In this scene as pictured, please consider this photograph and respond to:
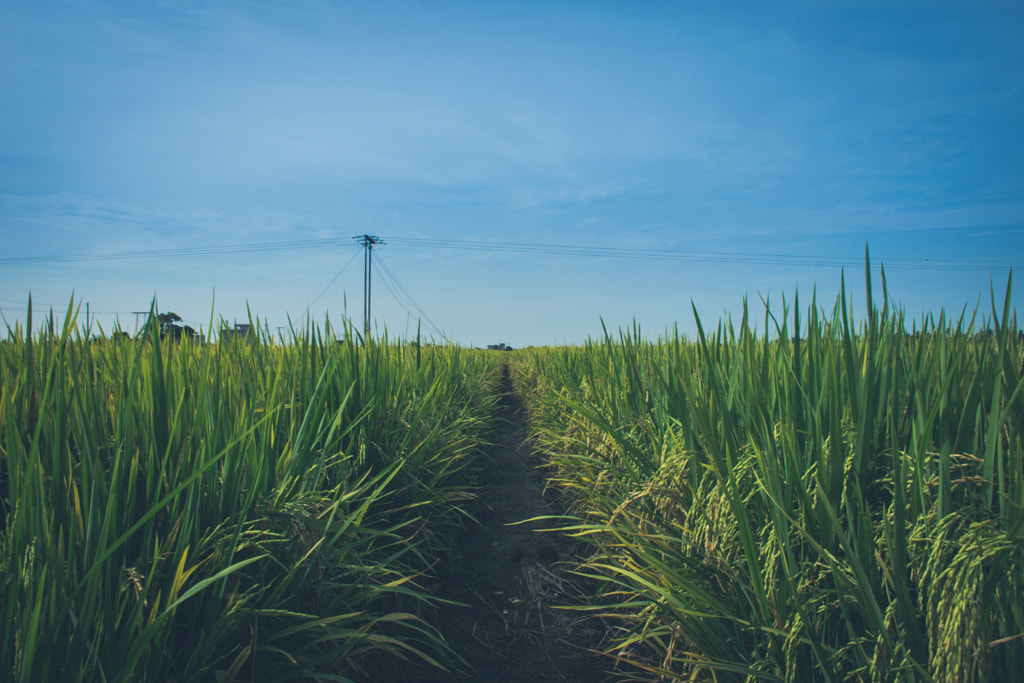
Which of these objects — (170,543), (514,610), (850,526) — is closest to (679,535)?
(850,526)

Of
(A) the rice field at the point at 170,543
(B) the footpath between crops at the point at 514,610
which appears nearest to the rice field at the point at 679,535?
(A) the rice field at the point at 170,543

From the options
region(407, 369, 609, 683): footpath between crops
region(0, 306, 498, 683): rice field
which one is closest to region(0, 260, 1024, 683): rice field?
region(0, 306, 498, 683): rice field

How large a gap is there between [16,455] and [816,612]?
1733 millimetres

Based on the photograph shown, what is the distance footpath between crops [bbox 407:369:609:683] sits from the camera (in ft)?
5.73

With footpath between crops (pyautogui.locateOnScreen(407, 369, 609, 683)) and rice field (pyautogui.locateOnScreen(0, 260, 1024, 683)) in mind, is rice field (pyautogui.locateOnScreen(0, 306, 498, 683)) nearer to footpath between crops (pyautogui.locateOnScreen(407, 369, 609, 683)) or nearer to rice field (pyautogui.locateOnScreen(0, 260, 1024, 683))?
rice field (pyautogui.locateOnScreen(0, 260, 1024, 683))

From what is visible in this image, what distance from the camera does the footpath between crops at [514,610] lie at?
5.73ft

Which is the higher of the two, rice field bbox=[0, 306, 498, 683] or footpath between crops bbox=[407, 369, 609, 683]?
rice field bbox=[0, 306, 498, 683]

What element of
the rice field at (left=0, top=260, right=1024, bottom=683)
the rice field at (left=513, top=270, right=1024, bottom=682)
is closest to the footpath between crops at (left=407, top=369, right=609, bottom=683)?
the rice field at (left=0, top=260, right=1024, bottom=683)

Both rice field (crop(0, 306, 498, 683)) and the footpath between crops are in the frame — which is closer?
rice field (crop(0, 306, 498, 683))

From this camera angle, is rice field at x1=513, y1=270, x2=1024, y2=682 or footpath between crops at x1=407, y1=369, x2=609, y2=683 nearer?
rice field at x1=513, y1=270, x2=1024, y2=682

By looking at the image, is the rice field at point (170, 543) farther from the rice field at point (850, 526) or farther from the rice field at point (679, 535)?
the rice field at point (850, 526)

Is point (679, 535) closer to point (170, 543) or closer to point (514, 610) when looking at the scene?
point (514, 610)

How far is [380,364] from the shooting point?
304 cm

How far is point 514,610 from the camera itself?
2.11m
